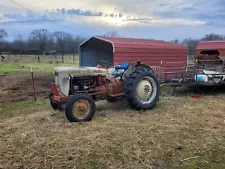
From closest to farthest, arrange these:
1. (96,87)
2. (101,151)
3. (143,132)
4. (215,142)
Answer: (101,151) < (215,142) < (143,132) < (96,87)

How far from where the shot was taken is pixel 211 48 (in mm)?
9633

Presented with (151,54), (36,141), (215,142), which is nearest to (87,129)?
(36,141)

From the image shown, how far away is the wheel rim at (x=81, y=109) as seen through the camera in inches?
183

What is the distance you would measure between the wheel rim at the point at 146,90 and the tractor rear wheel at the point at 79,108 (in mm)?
1365

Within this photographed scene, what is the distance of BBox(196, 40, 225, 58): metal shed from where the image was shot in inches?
371

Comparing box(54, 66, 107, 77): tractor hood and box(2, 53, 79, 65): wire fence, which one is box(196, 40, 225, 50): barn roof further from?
box(2, 53, 79, 65): wire fence

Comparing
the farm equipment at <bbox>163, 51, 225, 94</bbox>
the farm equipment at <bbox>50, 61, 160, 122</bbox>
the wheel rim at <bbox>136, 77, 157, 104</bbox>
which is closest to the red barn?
the farm equipment at <bbox>163, 51, 225, 94</bbox>

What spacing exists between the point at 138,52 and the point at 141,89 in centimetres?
571

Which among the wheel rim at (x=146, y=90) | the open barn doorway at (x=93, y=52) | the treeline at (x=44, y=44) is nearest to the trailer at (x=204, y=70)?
the wheel rim at (x=146, y=90)

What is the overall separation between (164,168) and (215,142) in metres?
1.22

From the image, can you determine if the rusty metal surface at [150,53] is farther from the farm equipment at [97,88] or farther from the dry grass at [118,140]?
the dry grass at [118,140]

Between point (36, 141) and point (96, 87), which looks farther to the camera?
point (96, 87)

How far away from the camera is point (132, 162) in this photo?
3152 mm

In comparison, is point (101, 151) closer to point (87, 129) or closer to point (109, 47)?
point (87, 129)
